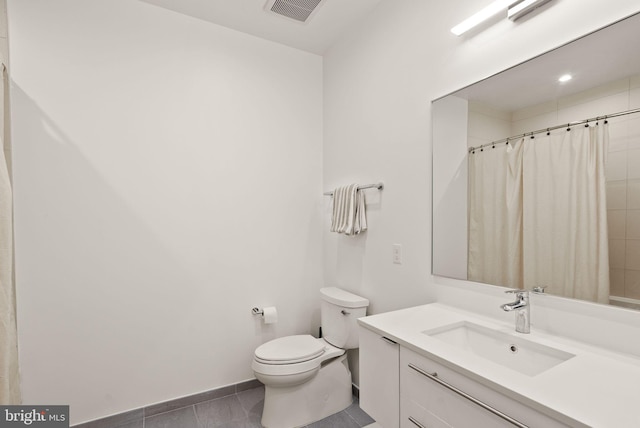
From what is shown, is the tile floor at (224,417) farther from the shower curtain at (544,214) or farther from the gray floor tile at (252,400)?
the shower curtain at (544,214)

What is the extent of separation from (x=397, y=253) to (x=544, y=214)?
806 mm

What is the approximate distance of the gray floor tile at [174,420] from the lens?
6.21 ft

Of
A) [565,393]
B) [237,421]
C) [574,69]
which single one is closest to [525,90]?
[574,69]

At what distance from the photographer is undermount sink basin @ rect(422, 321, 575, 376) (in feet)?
3.47

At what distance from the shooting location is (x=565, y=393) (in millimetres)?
773

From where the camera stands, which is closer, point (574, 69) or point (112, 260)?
point (574, 69)

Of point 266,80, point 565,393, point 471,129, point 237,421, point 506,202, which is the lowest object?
point 237,421

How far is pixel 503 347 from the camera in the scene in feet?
3.90

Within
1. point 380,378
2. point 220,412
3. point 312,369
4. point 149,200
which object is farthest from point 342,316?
point 149,200

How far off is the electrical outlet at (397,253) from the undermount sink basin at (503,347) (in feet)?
1.85

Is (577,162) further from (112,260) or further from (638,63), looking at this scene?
(112,260)

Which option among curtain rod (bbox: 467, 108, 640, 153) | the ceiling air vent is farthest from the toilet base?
the ceiling air vent

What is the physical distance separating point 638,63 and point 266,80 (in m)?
2.09

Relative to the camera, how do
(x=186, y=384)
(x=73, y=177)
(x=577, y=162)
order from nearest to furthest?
1. (x=577, y=162)
2. (x=73, y=177)
3. (x=186, y=384)
